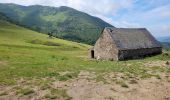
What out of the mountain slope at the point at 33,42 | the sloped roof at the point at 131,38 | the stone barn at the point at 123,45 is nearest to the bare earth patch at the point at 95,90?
the stone barn at the point at 123,45

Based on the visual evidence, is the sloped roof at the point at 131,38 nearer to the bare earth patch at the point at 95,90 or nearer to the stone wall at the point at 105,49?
the stone wall at the point at 105,49

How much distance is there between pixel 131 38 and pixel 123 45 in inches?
234

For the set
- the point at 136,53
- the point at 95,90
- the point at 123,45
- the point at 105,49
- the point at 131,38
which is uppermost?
the point at 131,38

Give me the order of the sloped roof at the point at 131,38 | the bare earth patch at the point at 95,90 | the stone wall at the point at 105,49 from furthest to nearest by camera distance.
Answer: the sloped roof at the point at 131,38 → the stone wall at the point at 105,49 → the bare earth patch at the point at 95,90

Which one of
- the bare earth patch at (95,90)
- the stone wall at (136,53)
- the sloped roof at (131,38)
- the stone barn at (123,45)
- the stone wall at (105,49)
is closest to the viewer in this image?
the bare earth patch at (95,90)

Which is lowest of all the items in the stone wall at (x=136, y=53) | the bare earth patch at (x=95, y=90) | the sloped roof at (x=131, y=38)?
the bare earth patch at (x=95, y=90)

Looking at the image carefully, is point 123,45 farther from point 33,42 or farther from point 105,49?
point 33,42

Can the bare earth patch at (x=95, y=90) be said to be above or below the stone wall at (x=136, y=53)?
below

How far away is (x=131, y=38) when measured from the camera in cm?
7025

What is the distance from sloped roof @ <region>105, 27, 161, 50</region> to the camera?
65825mm

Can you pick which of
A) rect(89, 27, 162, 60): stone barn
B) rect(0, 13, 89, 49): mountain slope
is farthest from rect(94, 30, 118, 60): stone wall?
rect(0, 13, 89, 49): mountain slope

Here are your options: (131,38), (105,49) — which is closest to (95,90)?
(105,49)

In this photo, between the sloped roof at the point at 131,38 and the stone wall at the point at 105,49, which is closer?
the stone wall at the point at 105,49

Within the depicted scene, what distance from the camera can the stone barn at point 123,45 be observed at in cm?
6431
